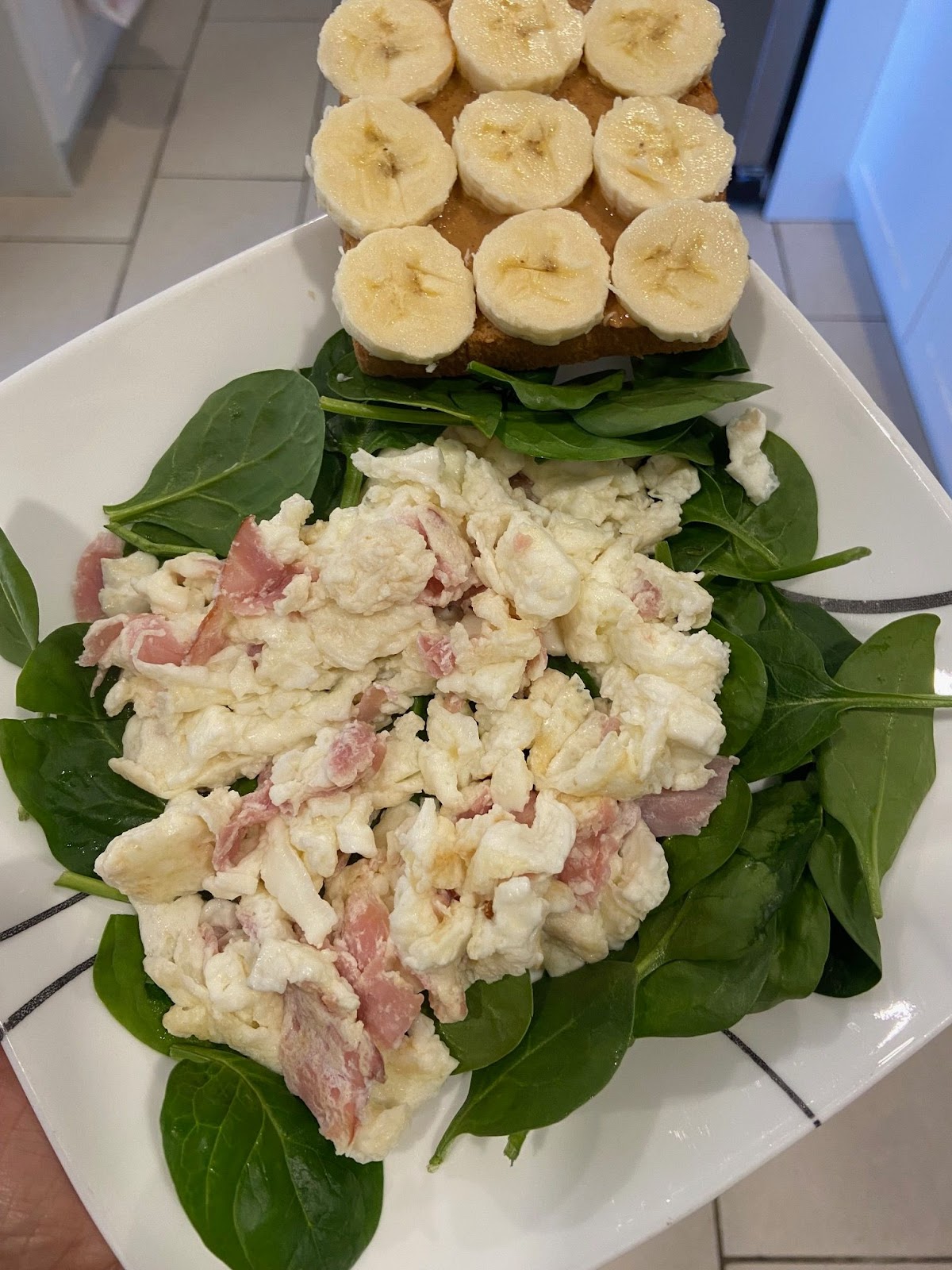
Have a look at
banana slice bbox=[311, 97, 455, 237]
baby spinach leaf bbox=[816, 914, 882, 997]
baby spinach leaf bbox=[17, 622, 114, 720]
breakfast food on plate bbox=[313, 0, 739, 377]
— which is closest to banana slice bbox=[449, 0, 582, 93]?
breakfast food on plate bbox=[313, 0, 739, 377]

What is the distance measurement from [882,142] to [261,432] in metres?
1.84

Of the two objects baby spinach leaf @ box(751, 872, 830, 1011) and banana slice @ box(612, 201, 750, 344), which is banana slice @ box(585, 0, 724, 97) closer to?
banana slice @ box(612, 201, 750, 344)

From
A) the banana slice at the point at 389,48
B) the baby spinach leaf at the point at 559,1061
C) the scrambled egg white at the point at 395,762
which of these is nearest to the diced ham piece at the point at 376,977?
the scrambled egg white at the point at 395,762

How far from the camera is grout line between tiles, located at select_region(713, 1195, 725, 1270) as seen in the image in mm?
1417

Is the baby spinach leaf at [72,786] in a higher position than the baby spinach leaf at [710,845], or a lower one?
lower

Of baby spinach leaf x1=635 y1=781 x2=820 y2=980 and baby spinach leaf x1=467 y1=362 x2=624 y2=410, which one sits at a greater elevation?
baby spinach leaf x1=467 y1=362 x2=624 y2=410

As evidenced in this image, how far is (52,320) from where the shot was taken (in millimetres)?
2148

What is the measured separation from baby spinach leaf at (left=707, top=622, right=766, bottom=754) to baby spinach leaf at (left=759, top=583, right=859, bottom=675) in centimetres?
11

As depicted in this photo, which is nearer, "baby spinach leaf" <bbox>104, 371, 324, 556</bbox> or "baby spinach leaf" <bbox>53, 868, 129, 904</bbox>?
"baby spinach leaf" <bbox>53, 868, 129, 904</bbox>

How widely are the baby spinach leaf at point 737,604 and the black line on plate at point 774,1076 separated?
0.49m

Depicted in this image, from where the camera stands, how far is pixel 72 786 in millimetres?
1063

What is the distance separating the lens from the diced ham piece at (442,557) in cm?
108

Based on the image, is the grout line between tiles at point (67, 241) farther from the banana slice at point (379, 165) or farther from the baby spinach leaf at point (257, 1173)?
the baby spinach leaf at point (257, 1173)

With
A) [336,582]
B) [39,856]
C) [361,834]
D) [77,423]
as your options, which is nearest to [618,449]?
[336,582]
